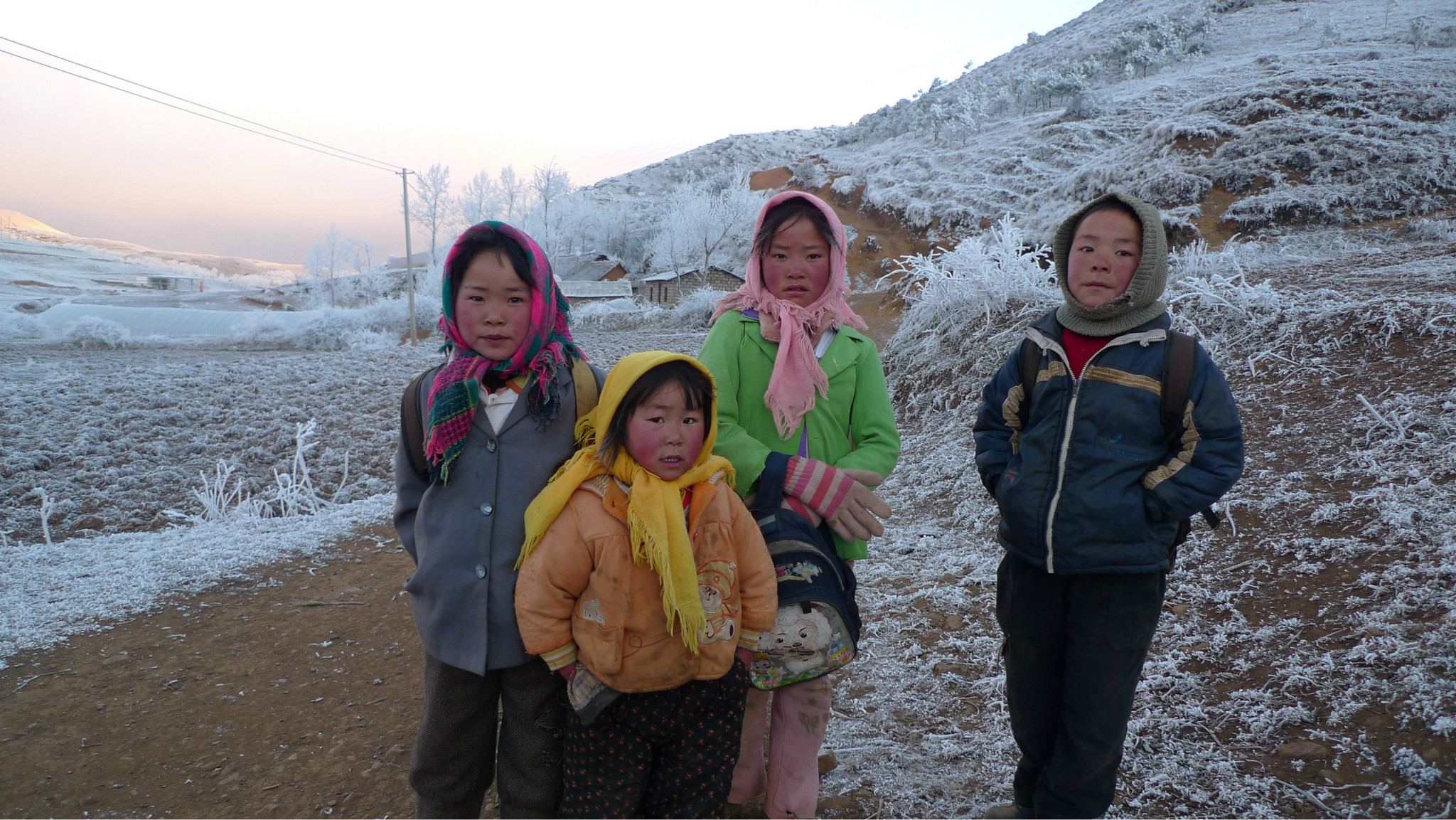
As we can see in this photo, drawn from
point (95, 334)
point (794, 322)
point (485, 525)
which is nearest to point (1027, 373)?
point (794, 322)

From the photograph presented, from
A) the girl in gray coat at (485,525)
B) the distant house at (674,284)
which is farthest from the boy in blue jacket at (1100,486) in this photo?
the distant house at (674,284)

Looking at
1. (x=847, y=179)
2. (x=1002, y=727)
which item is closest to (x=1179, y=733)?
(x=1002, y=727)

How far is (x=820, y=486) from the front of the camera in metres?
1.75

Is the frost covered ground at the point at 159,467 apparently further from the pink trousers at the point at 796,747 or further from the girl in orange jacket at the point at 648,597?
the pink trousers at the point at 796,747

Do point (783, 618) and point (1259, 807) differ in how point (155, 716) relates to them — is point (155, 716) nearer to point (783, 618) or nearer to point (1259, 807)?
point (783, 618)

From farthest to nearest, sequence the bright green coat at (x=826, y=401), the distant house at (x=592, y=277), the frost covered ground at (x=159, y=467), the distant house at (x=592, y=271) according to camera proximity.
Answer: the distant house at (x=592, y=271)
the distant house at (x=592, y=277)
the frost covered ground at (x=159, y=467)
the bright green coat at (x=826, y=401)

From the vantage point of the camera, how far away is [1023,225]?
21.3 metres

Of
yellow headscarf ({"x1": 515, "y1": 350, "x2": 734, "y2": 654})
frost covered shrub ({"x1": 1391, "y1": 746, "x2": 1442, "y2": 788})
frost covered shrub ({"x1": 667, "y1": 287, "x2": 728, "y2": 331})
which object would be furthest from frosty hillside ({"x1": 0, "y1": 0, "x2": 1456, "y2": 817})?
frost covered shrub ({"x1": 667, "y1": 287, "x2": 728, "y2": 331})

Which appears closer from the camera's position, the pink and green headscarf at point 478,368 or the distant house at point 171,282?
the pink and green headscarf at point 478,368

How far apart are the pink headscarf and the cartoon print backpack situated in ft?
0.51

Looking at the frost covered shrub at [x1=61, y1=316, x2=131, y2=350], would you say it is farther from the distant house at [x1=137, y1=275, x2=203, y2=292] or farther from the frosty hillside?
the distant house at [x1=137, y1=275, x2=203, y2=292]

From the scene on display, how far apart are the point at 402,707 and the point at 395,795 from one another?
0.59 metres

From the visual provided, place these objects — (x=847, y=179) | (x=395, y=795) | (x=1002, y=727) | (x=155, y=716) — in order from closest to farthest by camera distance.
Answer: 1. (x=395, y=795)
2. (x=1002, y=727)
3. (x=155, y=716)
4. (x=847, y=179)

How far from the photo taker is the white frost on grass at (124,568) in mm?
3365
